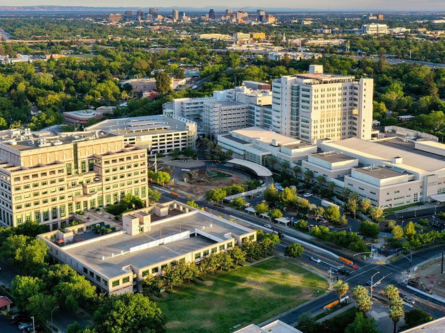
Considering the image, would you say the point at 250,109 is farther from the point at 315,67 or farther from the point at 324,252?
the point at 324,252

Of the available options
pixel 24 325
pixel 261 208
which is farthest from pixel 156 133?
pixel 24 325

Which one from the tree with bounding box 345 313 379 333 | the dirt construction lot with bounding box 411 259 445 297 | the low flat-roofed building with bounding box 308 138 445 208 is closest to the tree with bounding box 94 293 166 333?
the tree with bounding box 345 313 379 333

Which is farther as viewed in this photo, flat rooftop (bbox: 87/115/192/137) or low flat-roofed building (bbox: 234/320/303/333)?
flat rooftop (bbox: 87/115/192/137)

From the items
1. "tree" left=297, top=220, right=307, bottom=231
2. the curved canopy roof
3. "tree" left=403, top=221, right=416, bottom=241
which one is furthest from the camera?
the curved canopy roof

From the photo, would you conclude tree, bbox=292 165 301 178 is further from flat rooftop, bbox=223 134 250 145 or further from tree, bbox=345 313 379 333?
tree, bbox=345 313 379 333

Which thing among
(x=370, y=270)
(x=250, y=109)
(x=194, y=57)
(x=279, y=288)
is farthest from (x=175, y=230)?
(x=194, y=57)

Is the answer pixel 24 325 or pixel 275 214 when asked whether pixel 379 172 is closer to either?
pixel 275 214
